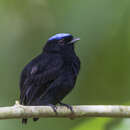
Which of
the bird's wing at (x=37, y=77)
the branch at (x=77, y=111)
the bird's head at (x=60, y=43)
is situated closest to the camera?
the branch at (x=77, y=111)

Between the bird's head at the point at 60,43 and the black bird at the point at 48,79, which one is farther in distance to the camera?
the bird's head at the point at 60,43

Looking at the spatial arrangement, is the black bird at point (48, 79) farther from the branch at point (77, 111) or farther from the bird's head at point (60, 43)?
the branch at point (77, 111)

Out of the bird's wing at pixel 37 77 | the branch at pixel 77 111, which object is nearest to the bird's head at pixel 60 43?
the bird's wing at pixel 37 77

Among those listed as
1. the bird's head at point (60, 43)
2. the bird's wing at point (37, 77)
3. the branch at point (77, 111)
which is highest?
the bird's head at point (60, 43)

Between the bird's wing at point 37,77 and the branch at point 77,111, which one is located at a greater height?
the bird's wing at point 37,77

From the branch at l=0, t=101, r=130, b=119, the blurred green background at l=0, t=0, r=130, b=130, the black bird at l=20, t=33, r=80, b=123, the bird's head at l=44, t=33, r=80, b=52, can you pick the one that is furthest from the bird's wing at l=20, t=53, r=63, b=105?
the blurred green background at l=0, t=0, r=130, b=130

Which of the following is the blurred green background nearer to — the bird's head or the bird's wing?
the bird's head

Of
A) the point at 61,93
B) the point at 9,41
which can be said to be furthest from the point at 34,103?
the point at 9,41

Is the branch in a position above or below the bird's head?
below
